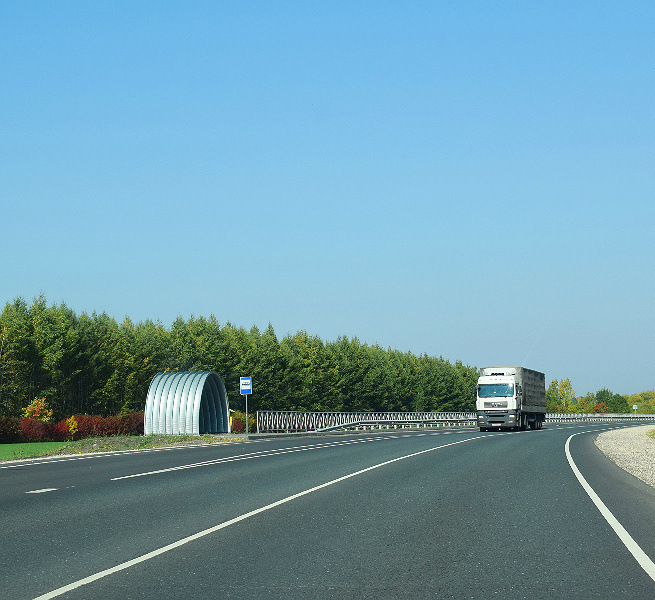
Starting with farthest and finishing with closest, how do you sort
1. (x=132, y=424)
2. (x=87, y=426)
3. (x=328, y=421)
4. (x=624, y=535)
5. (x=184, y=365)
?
(x=184, y=365)
(x=328, y=421)
(x=132, y=424)
(x=87, y=426)
(x=624, y=535)

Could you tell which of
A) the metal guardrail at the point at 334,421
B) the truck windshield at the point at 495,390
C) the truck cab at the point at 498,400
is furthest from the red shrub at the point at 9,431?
the truck windshield at the point at 495,390

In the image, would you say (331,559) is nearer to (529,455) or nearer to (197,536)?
(197,536)

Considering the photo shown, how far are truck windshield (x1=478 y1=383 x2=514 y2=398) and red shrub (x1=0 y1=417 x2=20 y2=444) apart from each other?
2658 cm

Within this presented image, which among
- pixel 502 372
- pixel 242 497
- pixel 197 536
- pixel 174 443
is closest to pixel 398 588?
pixel 197 536

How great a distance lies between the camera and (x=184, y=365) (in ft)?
323

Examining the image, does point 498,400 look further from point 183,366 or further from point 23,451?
point 183,366

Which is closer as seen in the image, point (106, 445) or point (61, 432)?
point (106, 445)

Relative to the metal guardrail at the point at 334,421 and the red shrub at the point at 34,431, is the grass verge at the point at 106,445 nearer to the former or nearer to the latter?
the red shrub at the point at 34,431

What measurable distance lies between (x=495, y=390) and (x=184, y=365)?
56721mm

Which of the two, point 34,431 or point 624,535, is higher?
point 34,431

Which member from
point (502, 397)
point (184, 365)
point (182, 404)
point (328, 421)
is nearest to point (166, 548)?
point (182, 404)

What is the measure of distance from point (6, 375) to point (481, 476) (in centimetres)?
6850

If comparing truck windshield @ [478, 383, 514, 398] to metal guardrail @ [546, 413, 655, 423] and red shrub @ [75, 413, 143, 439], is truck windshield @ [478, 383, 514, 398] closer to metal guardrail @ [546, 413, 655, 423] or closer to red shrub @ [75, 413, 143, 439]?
red shrub @ [75, 413, 143, 439]

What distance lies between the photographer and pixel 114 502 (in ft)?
42.3
